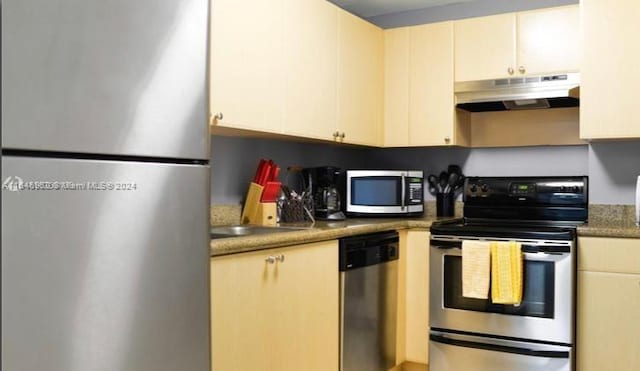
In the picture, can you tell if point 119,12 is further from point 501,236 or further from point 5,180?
point 501,236

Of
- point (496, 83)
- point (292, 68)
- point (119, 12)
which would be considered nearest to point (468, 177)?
point (496, 83)

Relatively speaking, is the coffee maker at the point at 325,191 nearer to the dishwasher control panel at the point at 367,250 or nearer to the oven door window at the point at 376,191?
the oven door window at the point at 376,191

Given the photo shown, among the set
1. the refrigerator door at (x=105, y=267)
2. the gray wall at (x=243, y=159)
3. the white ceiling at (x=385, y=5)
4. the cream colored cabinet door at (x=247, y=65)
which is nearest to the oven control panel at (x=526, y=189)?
the gray wall at (x=243, y=159)

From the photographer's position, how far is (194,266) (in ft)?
4.86

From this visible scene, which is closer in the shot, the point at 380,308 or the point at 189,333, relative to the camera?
the point at 189,333

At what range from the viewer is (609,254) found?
2.85 metres

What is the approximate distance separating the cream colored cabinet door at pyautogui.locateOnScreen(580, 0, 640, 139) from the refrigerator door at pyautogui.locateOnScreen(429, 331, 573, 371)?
3.69 feet

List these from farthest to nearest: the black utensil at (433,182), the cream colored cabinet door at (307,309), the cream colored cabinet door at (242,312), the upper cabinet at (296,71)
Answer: the black utensil at (433,182) < the upper cabinet at (296,71) < the cream colored cabinet door at (307,309) < the cream colored cabinet door at (242,312)

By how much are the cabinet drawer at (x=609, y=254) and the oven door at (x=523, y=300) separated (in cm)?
8

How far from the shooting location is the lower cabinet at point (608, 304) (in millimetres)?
2803

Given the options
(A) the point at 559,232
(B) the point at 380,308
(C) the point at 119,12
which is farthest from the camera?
(B) the point at 380,308

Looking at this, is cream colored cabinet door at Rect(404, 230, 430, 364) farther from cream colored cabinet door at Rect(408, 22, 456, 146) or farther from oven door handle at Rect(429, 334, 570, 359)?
cream colored cabinet door at Rect(408, 22, 456, 146)

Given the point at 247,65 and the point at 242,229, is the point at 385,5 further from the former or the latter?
the point at 242,229

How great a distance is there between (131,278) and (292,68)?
1.77 meters
